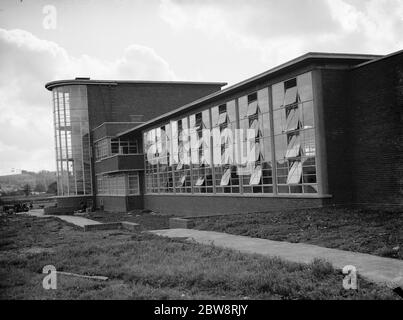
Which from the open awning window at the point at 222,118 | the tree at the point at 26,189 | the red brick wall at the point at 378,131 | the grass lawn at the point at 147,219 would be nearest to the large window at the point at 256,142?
the open awning window at the point at 222,118

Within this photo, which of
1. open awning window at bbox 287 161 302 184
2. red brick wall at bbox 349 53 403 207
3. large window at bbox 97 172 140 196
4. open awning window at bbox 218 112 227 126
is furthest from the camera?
large window at bbox 97 172 140 196

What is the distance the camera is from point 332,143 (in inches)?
735

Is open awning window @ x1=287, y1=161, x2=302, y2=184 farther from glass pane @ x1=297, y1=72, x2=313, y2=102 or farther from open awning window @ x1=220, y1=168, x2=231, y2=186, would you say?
open awning window @ x1=220, y1=168, x2=231, y2=186

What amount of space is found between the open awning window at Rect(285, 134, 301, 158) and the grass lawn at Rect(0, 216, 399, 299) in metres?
8.35

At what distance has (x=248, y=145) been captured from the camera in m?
23.7

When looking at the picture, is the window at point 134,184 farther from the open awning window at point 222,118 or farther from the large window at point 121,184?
the open awning window at point 222,118

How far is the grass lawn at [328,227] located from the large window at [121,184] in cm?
2084

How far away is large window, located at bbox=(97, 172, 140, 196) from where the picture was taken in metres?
39.8

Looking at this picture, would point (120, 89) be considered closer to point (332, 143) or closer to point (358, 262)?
point (332, 143)

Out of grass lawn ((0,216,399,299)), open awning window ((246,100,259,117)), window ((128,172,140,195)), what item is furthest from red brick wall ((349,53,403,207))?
window ((128,172,140,195))

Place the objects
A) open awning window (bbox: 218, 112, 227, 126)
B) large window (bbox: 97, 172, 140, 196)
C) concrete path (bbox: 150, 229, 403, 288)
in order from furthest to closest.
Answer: large window (bbox: 97, 172, 140, 196) → open awning window (bbox: 218, 112, 227, 126) → concrete path (bbox: 150, 229, 403, 288)

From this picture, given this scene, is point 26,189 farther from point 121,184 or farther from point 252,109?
point 252,109
